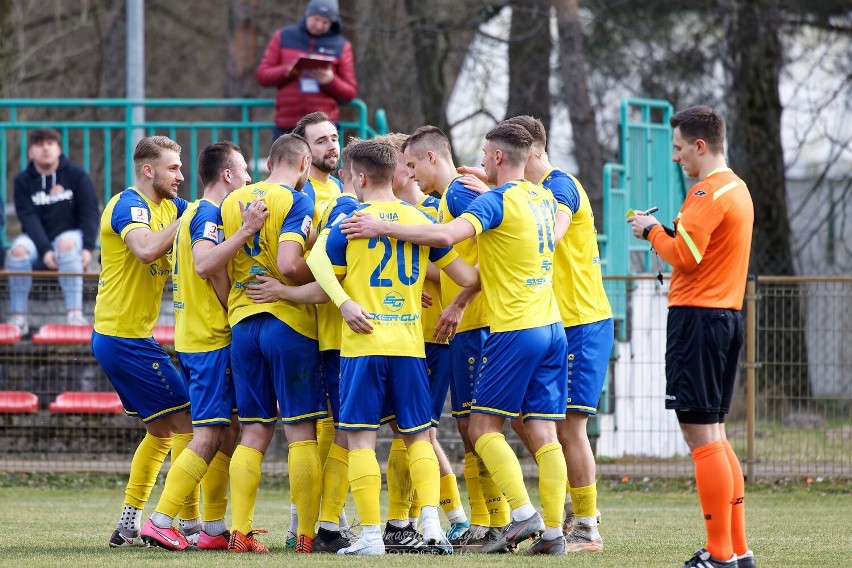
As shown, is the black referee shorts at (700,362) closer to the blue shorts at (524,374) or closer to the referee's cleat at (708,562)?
the referee's cleat at (708,562)

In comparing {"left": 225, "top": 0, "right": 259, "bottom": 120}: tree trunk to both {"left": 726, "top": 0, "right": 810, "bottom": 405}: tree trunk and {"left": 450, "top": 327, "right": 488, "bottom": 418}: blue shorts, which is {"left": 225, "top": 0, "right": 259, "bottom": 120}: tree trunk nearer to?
{"left": 726, "top": 0, "right": 810, "bottom": 405}: tree trunk

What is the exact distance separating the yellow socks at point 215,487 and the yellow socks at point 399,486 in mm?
910

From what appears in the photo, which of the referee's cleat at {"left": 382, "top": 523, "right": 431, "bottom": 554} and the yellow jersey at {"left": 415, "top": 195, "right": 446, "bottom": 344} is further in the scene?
the yellow jersey at {"left": 415, "top": 195, "right": 446, "bottom": 344}

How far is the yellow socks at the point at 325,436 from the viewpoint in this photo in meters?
7.57

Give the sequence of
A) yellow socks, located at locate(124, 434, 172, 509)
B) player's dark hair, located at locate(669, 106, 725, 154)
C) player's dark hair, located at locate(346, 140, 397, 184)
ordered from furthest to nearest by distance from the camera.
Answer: yellow socks, located at locate(124, 434, 172, 509) < player's dark hair, located at locate(346, 140, 397, 184) < player's dark hair, located at locate(669, 106, 725, 154)

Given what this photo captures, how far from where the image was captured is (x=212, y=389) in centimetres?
725

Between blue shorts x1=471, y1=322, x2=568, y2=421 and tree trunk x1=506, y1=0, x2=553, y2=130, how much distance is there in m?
12.4

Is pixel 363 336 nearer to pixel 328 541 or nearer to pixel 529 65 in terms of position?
pixel 328 541

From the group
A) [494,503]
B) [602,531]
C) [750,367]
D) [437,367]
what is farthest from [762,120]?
[494,503]

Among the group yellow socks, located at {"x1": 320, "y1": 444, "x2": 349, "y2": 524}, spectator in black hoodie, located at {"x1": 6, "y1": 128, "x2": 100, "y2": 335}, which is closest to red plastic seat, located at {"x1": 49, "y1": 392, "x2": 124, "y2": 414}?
spectator in black hoodie, located at {"x1": 6, "y1": 128, "x2": 100, "y2": 335}

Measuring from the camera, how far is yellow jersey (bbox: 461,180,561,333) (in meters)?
6.88

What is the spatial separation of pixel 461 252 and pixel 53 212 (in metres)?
6.37

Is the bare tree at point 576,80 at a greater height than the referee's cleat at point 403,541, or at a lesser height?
greater

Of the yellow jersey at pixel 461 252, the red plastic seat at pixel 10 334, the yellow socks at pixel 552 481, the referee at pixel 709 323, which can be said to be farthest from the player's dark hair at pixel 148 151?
the red plastic seat at pixel 10 334
